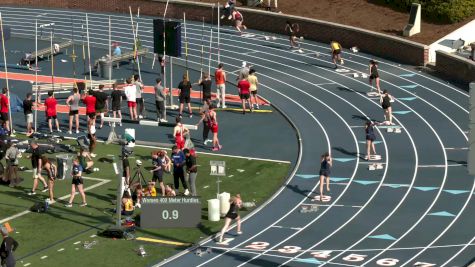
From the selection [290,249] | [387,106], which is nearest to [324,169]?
[290,249]

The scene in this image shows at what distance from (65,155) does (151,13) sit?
27777mm

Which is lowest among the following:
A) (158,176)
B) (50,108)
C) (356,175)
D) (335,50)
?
(356,175)

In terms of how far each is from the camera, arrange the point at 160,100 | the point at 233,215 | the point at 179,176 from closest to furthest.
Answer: the point at 233,215
the point at 179,176
the point at 160,100

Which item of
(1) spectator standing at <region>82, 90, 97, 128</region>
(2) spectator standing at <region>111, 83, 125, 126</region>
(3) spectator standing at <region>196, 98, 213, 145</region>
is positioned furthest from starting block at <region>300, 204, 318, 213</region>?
(2) spectator standing at <region>111, 83, 125, 126</region>

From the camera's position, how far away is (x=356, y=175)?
1855 inches

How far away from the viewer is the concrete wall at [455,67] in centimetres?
5962

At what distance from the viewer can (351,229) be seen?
41719mm

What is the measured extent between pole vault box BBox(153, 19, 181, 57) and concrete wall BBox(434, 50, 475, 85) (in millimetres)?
13227

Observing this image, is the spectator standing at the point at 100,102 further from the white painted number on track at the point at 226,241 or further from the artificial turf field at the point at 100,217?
the white painted number on track at the point at 226,241

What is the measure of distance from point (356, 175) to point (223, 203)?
592 cm

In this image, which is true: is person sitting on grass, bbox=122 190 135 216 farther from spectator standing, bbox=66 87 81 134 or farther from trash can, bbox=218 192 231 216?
spectator standing, bbox=66 87 81 134

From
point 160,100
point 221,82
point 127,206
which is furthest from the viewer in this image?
point 221,82

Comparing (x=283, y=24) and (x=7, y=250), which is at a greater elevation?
(x=283, y=24)

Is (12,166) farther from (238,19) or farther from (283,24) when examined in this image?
(238,19)
